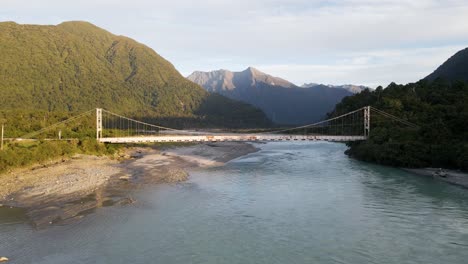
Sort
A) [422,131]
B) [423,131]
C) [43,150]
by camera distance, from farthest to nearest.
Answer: [422,131] → [423,131] → [43,150]

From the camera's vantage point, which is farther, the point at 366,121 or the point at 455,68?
the point at 455,68

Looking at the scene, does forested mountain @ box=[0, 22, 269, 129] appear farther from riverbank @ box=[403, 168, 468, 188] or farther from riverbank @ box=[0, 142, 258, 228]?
riverbank @ box=[403, 168, 468, 188]

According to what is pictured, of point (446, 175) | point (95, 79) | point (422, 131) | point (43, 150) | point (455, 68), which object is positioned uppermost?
point (95, 79)

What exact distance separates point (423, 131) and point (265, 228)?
27321 mm

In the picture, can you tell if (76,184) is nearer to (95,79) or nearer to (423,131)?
(423,131)

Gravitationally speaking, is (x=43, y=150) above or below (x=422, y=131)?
below

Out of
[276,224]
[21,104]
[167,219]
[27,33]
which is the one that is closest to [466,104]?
[276,224]

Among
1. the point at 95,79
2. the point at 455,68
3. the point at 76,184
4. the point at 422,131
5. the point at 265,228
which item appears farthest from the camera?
the point at 95,79

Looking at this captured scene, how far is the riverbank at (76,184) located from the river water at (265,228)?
1.31 m

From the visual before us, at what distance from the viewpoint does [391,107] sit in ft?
156

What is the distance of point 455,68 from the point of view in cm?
9669

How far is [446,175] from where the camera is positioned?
1147 inches

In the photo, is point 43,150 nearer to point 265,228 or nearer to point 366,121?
point 265,228

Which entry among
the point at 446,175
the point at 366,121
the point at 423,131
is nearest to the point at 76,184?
the point at 446,175
